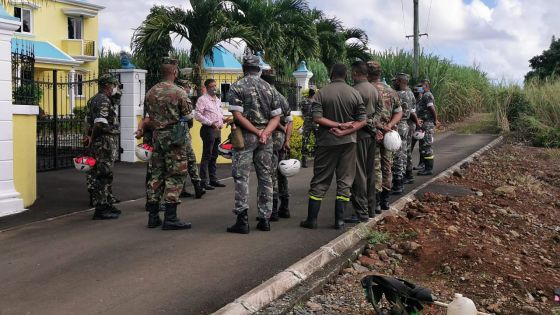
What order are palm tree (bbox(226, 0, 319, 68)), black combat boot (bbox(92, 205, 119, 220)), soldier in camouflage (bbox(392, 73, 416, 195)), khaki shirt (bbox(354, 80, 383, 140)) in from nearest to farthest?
khaki shirt (bbox(354, 80, 383, 140)) → black combat boot (bbox(92, 205, 119, 220)) → soldier in camouflage (bbox(392, 73, 416, 195)) → palm tree (bbox(226, 0, 319, 68))

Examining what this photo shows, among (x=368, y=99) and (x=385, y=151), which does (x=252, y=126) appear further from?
(x=385, y=151)

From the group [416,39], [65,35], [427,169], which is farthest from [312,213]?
[65,35]

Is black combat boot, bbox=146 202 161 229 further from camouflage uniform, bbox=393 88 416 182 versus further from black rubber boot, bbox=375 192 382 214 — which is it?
camouflage uniform, bbox=393 88 416 182

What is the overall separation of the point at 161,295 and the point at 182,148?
7.97 ft

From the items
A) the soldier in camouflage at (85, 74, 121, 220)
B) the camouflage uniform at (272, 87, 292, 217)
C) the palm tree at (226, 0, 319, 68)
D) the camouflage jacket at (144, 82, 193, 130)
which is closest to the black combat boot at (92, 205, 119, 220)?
the soldier in camouflage at (85, 74, 121, 220)

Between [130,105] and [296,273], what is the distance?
9230 millimetres

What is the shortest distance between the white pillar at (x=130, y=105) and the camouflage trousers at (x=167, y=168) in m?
6.87

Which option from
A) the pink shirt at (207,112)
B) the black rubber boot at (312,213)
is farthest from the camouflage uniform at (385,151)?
the pink shirt at (207,112)

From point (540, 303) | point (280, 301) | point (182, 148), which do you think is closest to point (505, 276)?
point (540, 303)

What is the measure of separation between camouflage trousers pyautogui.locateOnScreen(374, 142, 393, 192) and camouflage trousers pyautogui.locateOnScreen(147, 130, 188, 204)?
2.52 meters

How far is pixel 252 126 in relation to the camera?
20.6 ft

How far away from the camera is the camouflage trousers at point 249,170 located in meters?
6.35

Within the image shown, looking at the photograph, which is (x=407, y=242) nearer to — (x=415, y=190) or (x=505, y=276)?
(x=505, y=276)

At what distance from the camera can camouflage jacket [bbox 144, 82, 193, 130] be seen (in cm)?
655
